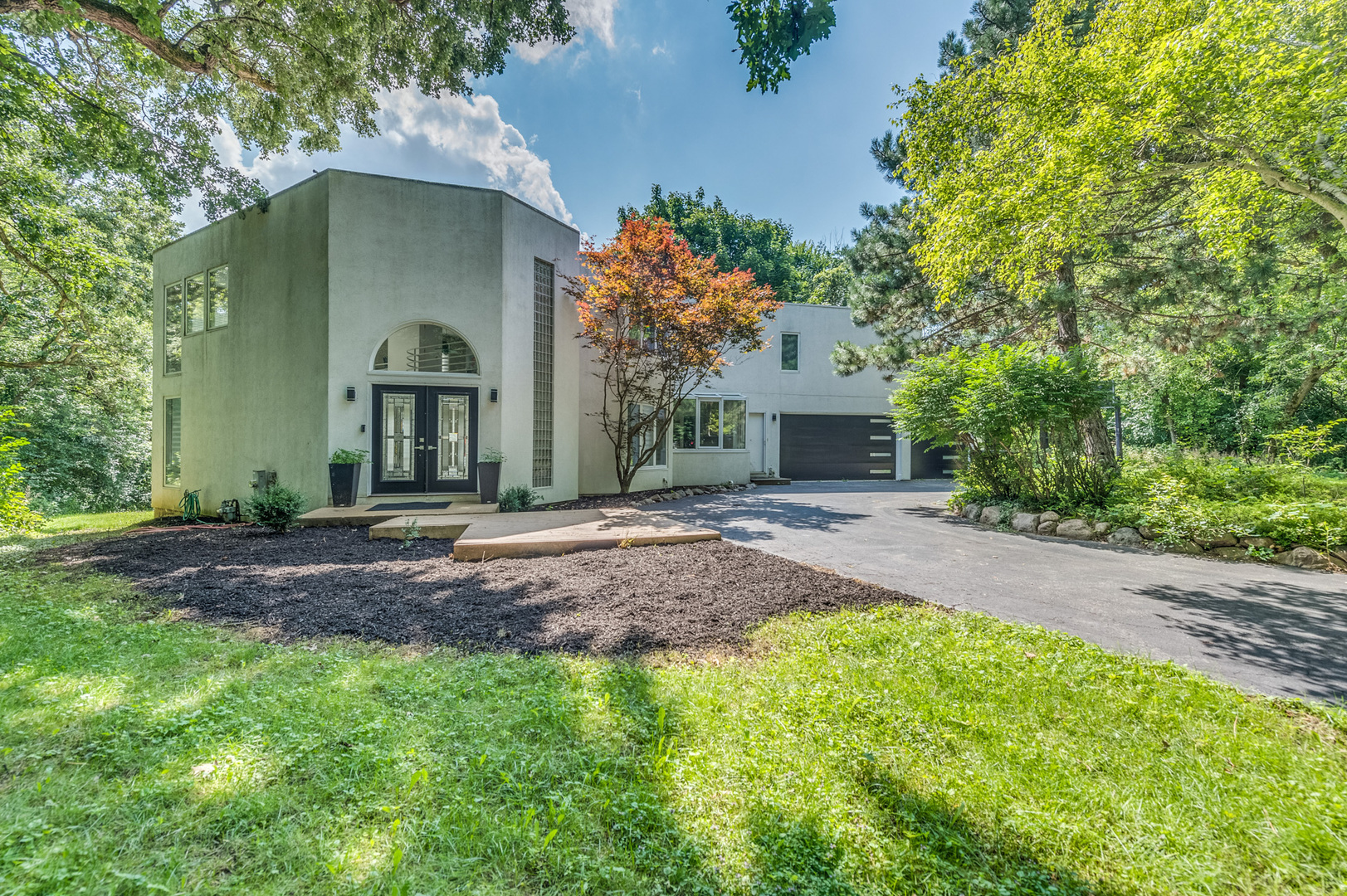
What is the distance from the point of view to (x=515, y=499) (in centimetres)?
846

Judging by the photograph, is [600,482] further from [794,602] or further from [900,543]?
[794,602]

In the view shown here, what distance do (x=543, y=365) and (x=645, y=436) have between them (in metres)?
2.88

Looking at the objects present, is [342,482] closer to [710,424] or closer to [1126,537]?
[710,424]

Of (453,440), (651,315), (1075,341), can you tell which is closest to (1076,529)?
(1075,341)

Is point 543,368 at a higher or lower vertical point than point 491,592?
higher

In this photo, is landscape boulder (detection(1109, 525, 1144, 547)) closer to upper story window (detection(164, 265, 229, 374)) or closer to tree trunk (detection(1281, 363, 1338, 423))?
tree trunk (detection(1281, 363, 1338, 423))

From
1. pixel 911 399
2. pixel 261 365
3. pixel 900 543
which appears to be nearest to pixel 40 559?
pixel 261 365

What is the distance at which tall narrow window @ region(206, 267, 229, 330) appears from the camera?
9.92 meters

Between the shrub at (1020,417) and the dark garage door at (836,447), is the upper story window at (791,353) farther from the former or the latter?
the shrub at (1020,417)

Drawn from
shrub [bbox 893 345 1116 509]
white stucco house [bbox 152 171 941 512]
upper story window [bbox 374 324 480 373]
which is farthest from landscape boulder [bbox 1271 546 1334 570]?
upper story window [bbox 374 324 480 373]

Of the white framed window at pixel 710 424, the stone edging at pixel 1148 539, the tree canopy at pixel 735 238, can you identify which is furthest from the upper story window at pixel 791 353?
the tree canopy at pixel 735 238

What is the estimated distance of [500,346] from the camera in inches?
344

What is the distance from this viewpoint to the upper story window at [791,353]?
15.6m

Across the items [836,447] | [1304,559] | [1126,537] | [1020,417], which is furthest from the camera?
[836,447]
